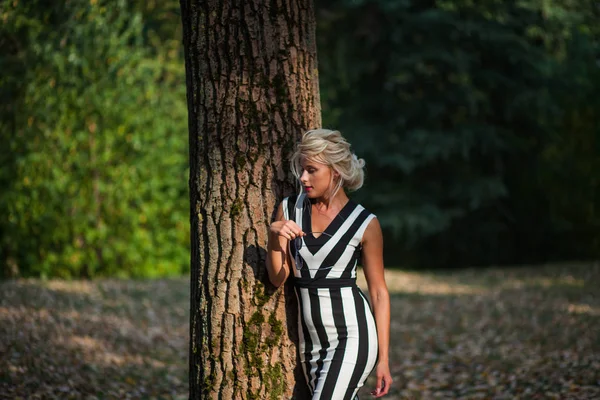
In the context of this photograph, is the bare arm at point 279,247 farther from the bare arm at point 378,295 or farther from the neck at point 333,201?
the bare arm at point 378,295

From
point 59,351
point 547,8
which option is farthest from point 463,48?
point 59,351

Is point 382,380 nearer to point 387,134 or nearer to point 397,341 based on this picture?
point 397,341

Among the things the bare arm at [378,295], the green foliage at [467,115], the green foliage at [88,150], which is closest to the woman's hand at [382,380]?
the bare arm at [378,295]

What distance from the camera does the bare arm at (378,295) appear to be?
3.04 m

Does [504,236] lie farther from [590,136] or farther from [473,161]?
[590,136]

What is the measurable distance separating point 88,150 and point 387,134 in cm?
668

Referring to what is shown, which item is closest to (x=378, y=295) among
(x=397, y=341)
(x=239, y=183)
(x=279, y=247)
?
(x=279, y=247)

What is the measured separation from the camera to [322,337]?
10.1 feet

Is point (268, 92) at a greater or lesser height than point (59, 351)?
greater

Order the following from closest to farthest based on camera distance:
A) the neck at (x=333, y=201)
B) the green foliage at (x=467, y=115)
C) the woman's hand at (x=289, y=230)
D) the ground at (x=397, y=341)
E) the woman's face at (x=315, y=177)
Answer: the woman's hand at (x=289, y=230) < the woman's face at (x=315, y=177) < the neck at (x=333, y=201) < the ground at (x=397, y=341) < the green foliage at (x=467, y=115)

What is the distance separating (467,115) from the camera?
15680mm

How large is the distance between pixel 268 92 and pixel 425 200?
12.1 meters

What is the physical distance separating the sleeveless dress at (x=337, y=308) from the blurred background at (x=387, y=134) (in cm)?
761

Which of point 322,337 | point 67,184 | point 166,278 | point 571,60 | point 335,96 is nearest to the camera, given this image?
point 322,337
